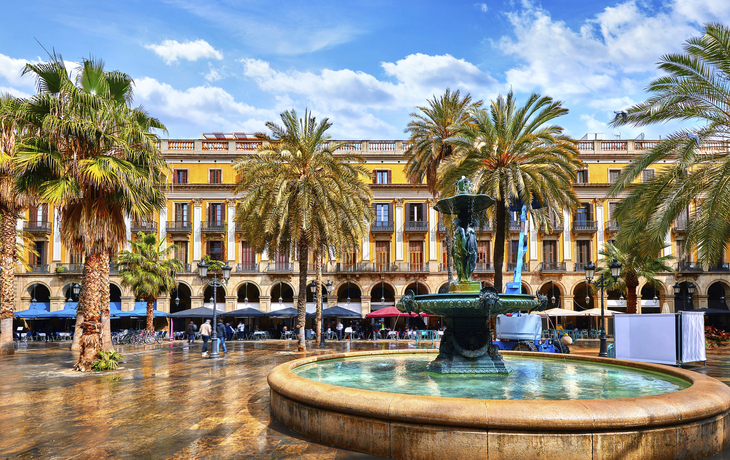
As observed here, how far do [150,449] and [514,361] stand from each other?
7.87 m

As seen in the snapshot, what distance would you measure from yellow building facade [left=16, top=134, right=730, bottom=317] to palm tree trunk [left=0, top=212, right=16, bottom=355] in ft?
58.8

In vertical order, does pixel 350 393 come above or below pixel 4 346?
above

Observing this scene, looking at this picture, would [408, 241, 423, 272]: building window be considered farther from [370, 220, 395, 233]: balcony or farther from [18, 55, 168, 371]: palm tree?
[18, 55, 168, 371]: palm tree

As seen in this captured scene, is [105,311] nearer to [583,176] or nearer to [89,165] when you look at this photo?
[89,165]

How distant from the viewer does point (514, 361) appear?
38.4 feet

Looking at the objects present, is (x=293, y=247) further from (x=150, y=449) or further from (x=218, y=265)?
(x=150, y=449)

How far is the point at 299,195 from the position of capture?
2166cm

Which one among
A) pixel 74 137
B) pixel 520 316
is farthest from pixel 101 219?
pixel 520 316

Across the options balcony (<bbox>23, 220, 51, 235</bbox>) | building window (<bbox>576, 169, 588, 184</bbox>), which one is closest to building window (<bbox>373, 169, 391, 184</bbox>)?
building window (<bbox>576, 169, 588, 184</bbox>)

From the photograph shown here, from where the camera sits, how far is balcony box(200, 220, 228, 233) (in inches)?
1587

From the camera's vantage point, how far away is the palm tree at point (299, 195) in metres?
21.8

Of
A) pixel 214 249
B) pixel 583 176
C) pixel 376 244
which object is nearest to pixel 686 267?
pixel 583 176

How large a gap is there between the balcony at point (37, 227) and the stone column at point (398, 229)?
2601 centimetres

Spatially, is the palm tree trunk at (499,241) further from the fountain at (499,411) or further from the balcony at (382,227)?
the balcony at (382,227)
